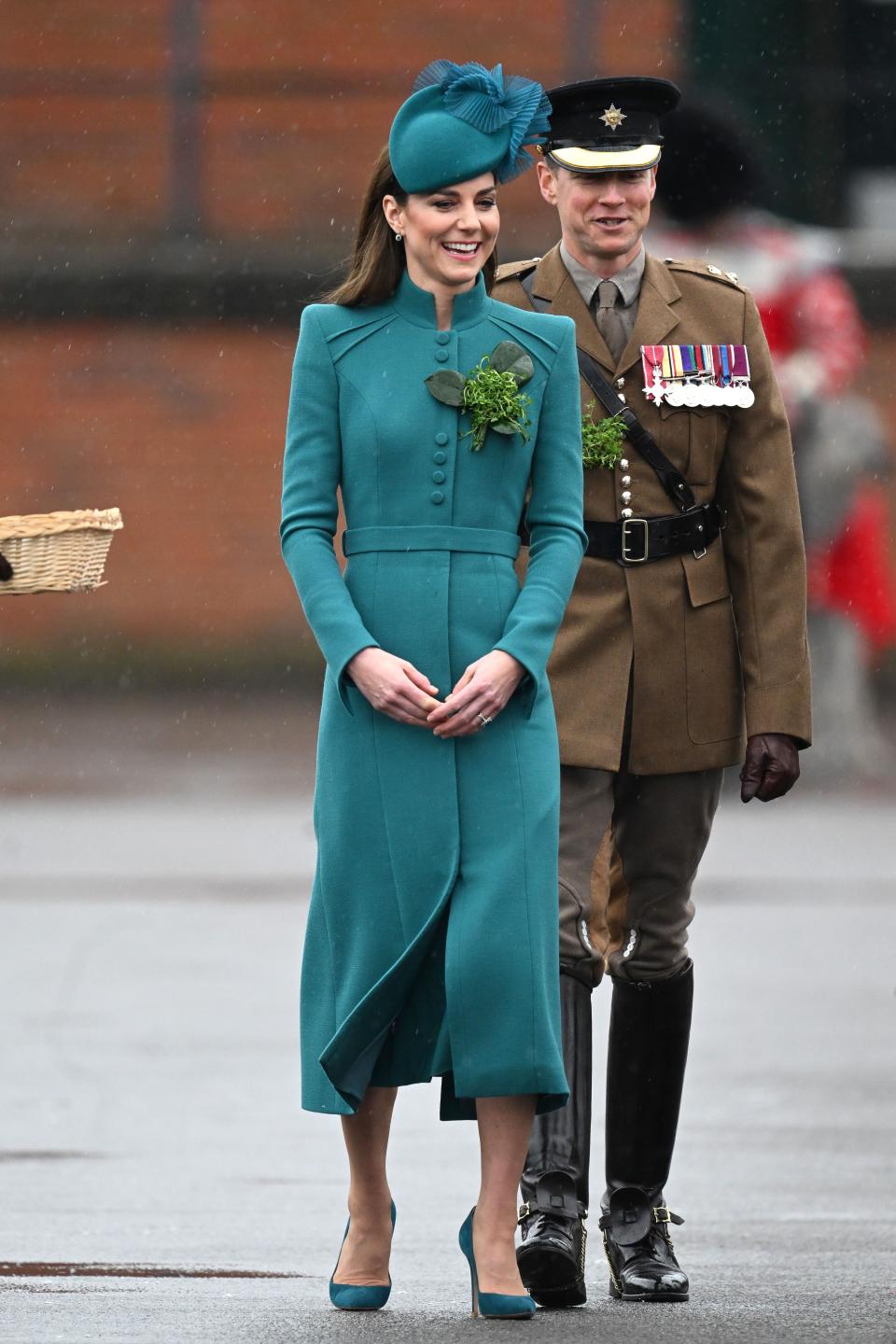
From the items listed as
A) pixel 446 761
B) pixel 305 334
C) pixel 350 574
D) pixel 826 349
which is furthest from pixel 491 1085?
pixel 826 349

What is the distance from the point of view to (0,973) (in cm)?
959

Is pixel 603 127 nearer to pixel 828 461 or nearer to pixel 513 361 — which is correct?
pixel 513 361

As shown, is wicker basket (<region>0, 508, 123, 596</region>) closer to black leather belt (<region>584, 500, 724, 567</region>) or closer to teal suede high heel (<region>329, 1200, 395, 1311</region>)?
black leather belt (<region>584, 500, 724, 567</region>)

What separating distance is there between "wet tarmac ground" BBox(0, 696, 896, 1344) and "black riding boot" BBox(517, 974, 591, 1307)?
0.33 ft

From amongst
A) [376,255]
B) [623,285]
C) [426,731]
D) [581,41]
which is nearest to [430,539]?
[426,731]

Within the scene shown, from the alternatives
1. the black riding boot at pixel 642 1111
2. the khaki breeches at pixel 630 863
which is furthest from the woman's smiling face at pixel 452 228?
the black riding boot at pixel 642 1111

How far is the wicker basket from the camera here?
190 inches

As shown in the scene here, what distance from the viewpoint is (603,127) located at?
5406 mm

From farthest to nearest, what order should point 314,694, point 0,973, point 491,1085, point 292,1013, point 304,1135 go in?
point 314,694, point 0,973, point 292,1013, point 304,1135, point 491,1085

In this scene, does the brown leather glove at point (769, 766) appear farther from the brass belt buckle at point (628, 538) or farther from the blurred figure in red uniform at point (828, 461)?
the blurred figure in red uniform at point (828, 461)

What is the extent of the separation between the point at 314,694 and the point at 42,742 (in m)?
2.10

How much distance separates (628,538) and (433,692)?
32.7 inches

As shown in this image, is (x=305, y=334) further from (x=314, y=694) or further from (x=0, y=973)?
(x=314, y=694)

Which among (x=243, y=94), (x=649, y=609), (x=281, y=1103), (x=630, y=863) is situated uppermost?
(x=649, y=609)
